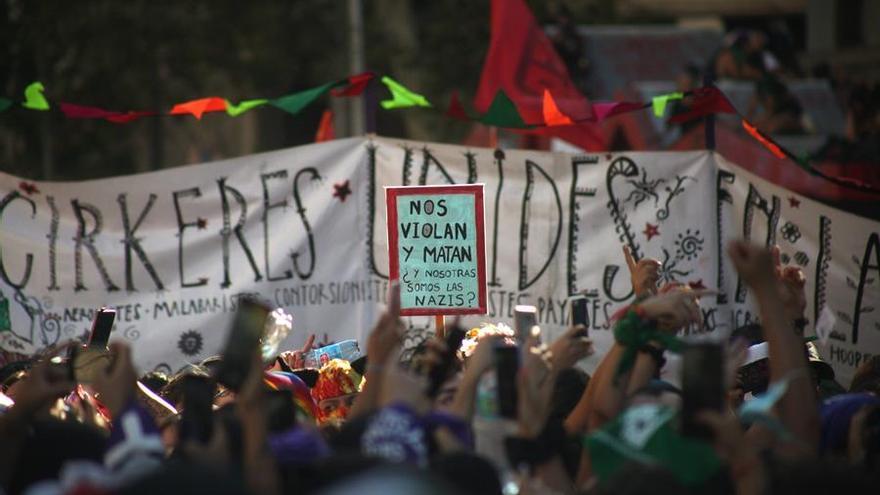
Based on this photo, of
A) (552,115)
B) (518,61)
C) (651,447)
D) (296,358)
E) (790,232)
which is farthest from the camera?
(518,61)

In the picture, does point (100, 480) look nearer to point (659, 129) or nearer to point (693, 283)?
point (693, 283)

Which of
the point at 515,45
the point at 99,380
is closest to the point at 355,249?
the point at 515,45

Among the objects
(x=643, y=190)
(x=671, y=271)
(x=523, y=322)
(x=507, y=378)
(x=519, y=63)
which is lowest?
(x=507, y=378)

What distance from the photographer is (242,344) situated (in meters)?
4.20

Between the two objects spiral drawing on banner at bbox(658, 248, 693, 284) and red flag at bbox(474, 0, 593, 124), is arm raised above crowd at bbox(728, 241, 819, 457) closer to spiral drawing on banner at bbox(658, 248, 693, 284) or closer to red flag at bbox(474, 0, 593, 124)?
spiral drawing on banner at bbox(658, 248, 693, 284)

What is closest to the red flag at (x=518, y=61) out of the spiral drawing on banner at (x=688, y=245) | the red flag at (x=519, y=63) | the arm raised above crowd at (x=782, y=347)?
the red flag at (x=519, y=63)

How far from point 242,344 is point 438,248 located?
9.54 ft

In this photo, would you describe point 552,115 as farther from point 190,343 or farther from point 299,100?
point 190,343

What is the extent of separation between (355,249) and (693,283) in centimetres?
176

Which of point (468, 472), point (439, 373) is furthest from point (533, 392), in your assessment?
point (468, 472)

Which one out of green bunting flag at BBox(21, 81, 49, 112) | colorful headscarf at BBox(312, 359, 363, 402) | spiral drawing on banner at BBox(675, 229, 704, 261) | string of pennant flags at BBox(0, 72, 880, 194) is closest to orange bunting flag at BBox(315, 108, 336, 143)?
string of pennant flags at BBox(0, 72, 880, 194)

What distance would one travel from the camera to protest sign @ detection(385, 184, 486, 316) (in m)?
6.96

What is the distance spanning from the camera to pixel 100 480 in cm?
388

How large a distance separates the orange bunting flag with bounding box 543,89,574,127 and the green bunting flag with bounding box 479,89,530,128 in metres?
0.14
